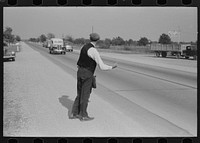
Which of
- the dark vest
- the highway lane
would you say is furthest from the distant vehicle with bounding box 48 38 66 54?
the dark vest

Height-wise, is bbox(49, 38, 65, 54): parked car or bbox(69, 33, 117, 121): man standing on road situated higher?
bbox(49, 38, 65, 54): parked car

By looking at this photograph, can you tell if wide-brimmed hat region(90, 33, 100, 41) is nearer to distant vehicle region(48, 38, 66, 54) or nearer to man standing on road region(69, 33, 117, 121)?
man standing on road region(69, 33, 117, 121)

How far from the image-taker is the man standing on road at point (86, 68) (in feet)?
Result: 16.4

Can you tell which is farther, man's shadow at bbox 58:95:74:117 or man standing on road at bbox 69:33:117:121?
man's shadow at bbox 58:95:74:117

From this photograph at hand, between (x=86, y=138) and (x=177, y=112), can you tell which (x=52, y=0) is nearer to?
(x=86, y=138)

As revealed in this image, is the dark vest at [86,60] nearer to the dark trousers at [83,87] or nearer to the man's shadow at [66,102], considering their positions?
the dark trousers at [83,87]

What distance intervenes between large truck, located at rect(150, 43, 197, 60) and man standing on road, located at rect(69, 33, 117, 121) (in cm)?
2458

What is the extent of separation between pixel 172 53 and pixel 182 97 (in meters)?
25.3

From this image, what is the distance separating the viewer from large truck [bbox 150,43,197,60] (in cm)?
2820

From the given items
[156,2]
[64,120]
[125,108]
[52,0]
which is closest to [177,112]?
[125,108]

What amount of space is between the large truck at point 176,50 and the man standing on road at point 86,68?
80.6 ft

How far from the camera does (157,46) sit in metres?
33.4

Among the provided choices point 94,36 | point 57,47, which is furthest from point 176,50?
point 94,36

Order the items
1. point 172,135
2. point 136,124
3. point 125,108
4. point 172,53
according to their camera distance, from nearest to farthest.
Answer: point 172,135, point 136,124, point 125,108, point 172,53
